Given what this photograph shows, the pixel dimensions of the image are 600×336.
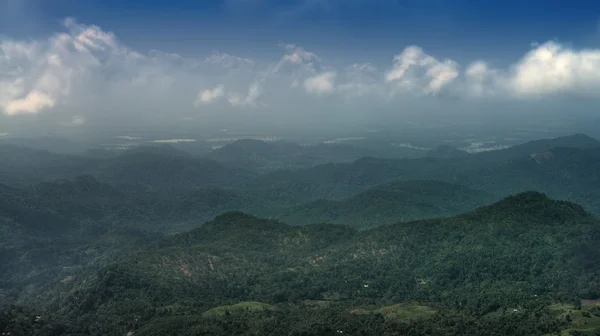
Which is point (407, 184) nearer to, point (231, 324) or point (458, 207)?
point (458, 207)

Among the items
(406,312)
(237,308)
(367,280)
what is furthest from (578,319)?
(237,308)

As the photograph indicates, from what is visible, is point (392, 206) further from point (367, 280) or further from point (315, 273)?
point (315, 273)

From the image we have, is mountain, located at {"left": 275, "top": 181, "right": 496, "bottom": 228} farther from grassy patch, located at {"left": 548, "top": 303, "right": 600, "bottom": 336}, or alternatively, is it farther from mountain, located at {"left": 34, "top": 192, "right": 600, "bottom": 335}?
grassy patch, located at {"left": 548, "top": 303, "right": 600, "bottom": 336}

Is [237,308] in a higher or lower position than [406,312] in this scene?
lower

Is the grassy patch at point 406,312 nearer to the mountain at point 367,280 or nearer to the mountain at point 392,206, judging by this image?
the mountain at point 367,280

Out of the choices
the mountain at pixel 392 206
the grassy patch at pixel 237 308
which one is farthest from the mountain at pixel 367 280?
the mountain at pixel 392 206

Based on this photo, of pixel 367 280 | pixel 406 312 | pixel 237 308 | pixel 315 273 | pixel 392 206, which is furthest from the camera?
pixel 392 206

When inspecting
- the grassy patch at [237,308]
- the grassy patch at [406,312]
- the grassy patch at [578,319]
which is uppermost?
the grassy patch at [578,319]
